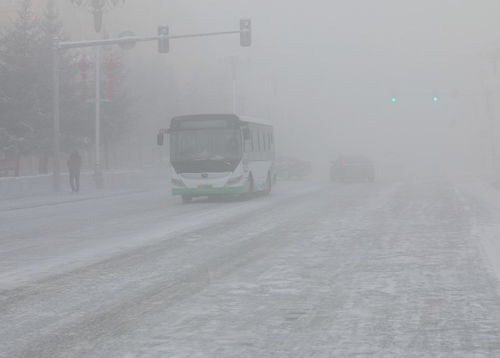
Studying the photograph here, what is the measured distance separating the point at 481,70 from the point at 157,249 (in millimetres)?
82283

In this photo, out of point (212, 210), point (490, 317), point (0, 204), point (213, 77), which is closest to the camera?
point (490, 317)

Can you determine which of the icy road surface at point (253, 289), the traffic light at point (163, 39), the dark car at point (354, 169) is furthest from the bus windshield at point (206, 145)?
the dark car at point (354, 169)

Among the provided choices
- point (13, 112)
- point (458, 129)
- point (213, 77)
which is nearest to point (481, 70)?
point (213, 77)

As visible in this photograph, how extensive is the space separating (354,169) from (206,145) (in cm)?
1975

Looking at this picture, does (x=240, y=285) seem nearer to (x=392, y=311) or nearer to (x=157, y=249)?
(x=392, y=311)

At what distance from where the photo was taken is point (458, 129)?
19600 cm

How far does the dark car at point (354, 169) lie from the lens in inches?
1786

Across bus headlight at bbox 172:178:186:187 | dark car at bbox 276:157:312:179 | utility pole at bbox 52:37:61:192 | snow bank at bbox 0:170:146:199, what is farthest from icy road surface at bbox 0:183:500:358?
dark car at bbox 276:157:312:179

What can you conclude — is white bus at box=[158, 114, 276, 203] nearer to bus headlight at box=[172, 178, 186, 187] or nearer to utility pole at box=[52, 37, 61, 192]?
bus headlight at box=[172, 178, 186, 187]

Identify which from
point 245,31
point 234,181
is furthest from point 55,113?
point 234,181

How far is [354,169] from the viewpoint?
1791 inches

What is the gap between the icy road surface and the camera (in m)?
6.48

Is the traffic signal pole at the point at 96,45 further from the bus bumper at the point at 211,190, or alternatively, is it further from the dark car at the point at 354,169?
the dark car at the point at 354,169

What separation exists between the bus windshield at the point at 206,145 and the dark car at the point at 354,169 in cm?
1923
